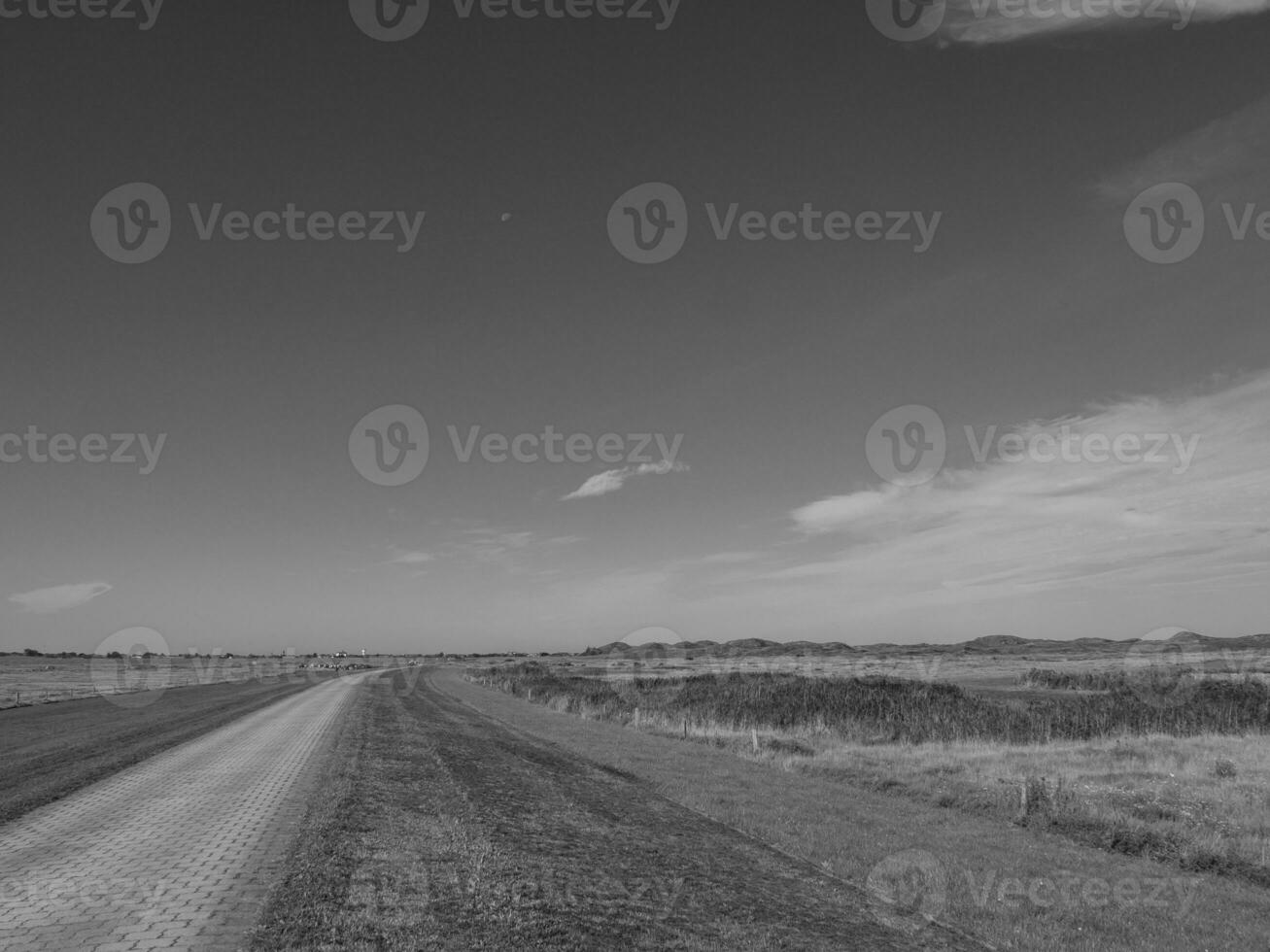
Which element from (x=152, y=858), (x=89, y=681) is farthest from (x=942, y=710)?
(x=89, y=681)

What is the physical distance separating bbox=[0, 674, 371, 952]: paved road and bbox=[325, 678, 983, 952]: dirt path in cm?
166

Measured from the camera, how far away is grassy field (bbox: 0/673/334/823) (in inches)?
702

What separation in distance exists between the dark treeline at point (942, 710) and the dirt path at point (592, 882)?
1887cm

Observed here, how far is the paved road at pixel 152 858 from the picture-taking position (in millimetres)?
8430

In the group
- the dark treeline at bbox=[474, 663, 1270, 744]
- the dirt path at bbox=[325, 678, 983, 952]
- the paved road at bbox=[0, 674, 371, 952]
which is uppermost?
the paved road at bbox=[0, 674, 371, 952]

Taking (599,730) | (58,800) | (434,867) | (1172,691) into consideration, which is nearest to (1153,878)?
(434,867)

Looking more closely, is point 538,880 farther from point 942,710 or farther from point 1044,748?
point 942,710

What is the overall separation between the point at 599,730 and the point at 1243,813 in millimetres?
22514

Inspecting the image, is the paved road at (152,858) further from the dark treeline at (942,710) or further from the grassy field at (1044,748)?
the dark treeline at (942,710)

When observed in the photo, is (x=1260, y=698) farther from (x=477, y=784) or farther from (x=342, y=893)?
(x=342, y=893)

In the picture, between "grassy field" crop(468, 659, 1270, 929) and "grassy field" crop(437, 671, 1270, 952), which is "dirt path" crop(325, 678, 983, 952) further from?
"grassy field" crop(468, 659, 1270, 929)

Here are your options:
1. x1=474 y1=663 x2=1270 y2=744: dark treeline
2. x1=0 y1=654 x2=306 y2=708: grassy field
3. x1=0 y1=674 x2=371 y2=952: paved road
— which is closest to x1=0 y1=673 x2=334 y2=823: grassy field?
x1=0 y1=674 x2=371 y2=952: paved road

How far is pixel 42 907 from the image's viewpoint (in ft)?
30.0

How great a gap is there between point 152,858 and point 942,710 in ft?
110
